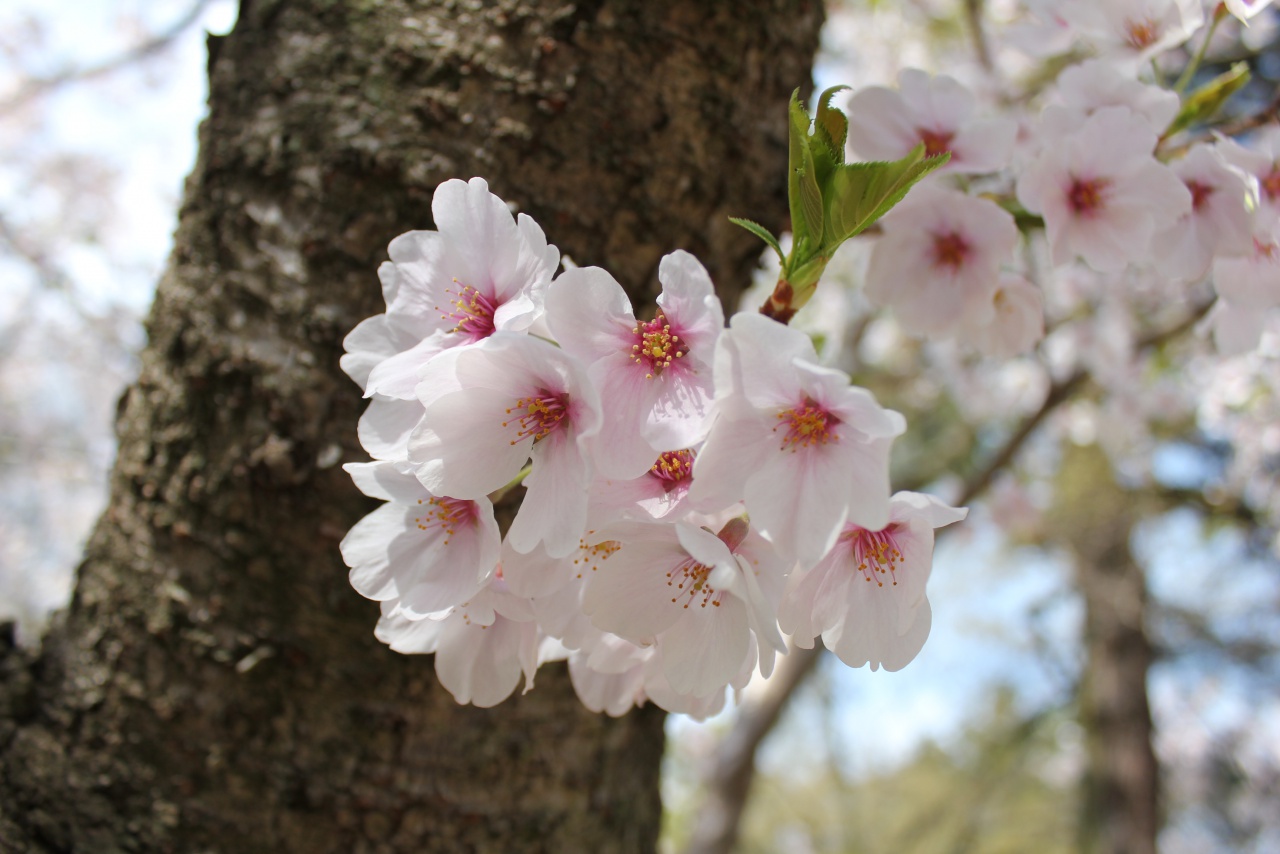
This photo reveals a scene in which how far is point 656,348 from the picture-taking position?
546 mm

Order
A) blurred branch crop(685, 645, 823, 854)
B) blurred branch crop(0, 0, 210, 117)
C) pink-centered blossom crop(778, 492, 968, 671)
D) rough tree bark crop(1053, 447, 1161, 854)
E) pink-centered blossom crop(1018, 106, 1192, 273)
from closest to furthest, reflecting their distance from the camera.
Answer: pink-centered blossom crop(778, 492, 968, 671) → pink-centered blossom crop(1018, 106, 1192, 273) → blurred branch crop(0, 0, 210, 117) → blurred branch crop(685, 645, 823, 854) → rough tree bark crop(1053, 447, 1161, 854)

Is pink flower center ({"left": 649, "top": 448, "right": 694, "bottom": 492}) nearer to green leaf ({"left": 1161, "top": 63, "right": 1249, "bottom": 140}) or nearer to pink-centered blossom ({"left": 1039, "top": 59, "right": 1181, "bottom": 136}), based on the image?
pink-centered blossom ({"left": 1039, "top": 59, "right": 1181, "bottom": 136})

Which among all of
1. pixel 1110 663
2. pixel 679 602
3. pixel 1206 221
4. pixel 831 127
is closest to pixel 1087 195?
pixel 1206 221

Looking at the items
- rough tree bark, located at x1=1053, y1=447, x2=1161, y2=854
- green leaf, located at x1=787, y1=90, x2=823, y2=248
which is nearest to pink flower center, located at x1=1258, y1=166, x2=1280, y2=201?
green leaf, located at x1=787, y1=90, x2=823, y2=248

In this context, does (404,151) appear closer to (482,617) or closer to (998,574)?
(482,617)

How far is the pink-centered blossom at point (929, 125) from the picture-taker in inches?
35.5

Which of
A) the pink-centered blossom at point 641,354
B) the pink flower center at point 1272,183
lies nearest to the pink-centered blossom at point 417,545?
the pink-centered blossom at point 641,354

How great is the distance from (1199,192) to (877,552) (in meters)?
0.61

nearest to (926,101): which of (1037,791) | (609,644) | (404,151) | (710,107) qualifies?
(710,107)

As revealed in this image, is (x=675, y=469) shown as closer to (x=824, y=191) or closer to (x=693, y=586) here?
(x=693, y=586)

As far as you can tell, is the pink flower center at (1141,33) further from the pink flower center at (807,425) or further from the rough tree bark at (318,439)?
the pink flower center at (807,425)

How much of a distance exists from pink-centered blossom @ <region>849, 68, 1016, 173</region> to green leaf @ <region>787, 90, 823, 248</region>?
1.41 feet

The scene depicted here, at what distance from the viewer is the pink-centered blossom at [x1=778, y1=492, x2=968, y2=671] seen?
57 cm

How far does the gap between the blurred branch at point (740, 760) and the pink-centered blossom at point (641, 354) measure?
2587 millimetres
